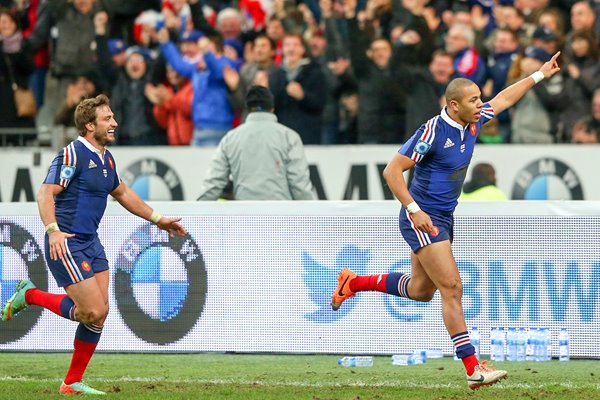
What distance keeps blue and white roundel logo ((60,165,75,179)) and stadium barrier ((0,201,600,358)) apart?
2.41 meters

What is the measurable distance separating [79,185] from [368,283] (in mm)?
2351

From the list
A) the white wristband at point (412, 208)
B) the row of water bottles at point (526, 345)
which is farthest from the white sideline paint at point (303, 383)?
the white wristband at point (412, 208)

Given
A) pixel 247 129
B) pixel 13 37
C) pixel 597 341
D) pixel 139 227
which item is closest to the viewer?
pixel 597 341

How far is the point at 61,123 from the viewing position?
626 inches

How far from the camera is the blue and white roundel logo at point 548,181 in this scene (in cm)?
1463

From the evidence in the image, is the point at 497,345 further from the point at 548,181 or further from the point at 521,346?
the point at 548,181

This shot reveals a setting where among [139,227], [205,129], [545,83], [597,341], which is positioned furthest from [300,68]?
[597,341]

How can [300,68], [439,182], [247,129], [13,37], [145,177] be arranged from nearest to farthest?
1. [439,182]
2. [247,129]
3. [300,68]
4. [145,177]
5. [13,37]

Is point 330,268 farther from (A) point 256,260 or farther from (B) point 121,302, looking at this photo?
(B) point 121,302

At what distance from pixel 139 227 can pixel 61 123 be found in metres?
4.76

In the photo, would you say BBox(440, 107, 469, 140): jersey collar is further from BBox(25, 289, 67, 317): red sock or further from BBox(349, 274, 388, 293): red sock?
BBox(25, 289, 67, 317): red sock

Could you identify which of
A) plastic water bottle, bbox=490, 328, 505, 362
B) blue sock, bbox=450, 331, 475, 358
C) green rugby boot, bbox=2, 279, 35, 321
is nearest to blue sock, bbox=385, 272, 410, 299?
blue sock, bbox=450, 331, 475, 358

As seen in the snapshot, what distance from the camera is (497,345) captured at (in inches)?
424

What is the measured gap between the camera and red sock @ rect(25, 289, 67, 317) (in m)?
9.52
